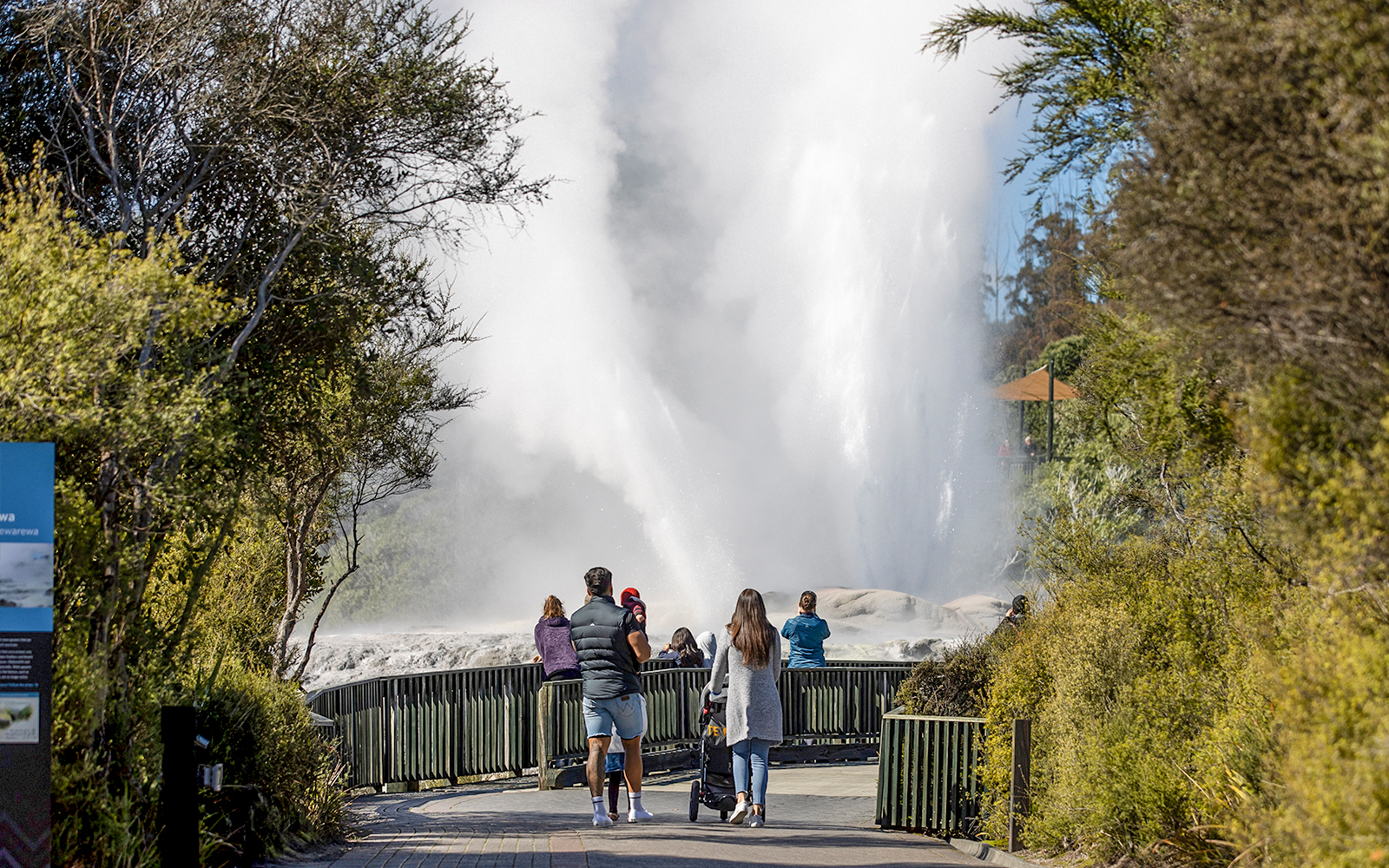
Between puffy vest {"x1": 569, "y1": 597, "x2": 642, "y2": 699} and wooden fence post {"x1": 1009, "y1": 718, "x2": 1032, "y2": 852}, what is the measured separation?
96.1 inches

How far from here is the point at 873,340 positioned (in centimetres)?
3700

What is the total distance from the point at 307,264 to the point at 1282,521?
634 cm

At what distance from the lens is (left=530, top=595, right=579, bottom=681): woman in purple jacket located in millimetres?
12461

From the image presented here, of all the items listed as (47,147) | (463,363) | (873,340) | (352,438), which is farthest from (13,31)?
(463,363)

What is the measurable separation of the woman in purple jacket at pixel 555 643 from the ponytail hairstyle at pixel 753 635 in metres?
3.79

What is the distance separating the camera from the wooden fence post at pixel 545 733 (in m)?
12.6

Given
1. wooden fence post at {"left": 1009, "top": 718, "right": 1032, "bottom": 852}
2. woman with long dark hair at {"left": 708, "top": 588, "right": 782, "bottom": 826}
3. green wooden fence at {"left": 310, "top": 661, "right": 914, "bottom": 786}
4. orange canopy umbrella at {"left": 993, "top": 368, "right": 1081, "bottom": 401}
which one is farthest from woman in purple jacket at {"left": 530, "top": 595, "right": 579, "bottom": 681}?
orange canopy umbrella at {"left": 993, "top": 368, "right": 1081, "bottom": 401}

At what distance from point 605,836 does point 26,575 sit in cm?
410

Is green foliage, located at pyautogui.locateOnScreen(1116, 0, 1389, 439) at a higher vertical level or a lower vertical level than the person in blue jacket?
higher

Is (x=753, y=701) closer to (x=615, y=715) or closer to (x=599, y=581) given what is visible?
(x=615, y=715)

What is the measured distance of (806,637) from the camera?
14.6 metres

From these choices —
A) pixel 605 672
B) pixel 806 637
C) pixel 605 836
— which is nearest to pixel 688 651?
pixel 806 637

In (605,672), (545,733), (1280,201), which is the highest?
(1280,201)

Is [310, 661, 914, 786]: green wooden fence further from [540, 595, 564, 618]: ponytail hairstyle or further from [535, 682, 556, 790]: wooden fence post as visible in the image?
[540, 595, 564, 618]: ponytail hairstyle
